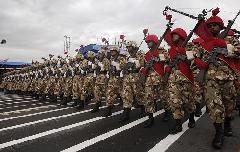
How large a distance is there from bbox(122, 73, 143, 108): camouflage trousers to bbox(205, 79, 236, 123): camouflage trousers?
3.28m

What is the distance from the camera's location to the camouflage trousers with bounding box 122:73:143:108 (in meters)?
9.39

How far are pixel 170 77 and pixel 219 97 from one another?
1643 millimetres

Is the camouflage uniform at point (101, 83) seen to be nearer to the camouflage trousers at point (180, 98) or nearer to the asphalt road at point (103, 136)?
the asphalt road at point (103, 136)

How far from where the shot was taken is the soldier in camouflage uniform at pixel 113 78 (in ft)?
34.3

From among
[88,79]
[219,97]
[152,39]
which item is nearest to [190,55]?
[219,97]

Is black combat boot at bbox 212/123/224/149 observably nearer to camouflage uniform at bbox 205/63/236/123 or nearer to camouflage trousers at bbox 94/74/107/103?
camouflage uniform at bbox 205/63/236/123

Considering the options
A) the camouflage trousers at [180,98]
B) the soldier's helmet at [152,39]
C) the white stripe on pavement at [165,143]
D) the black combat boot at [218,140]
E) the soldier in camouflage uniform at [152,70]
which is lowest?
the white stripe on pavement at [165,143]

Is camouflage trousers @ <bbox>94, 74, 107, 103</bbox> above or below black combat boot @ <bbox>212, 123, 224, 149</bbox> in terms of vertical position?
above

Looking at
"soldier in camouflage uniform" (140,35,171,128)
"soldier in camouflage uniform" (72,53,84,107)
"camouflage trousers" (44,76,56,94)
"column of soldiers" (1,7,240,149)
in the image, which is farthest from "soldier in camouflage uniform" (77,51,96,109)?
"soldier in camouflage uniform" (140,35,171,128)

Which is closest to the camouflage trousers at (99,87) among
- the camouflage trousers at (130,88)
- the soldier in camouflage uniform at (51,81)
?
the camouflage trousers at (130,88)

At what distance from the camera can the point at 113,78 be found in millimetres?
10711

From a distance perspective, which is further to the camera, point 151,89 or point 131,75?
point 131,75

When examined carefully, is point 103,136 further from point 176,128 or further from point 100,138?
point 176,128

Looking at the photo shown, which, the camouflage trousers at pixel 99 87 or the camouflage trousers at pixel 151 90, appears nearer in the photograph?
the camouflage trousers at pixel 151 90
